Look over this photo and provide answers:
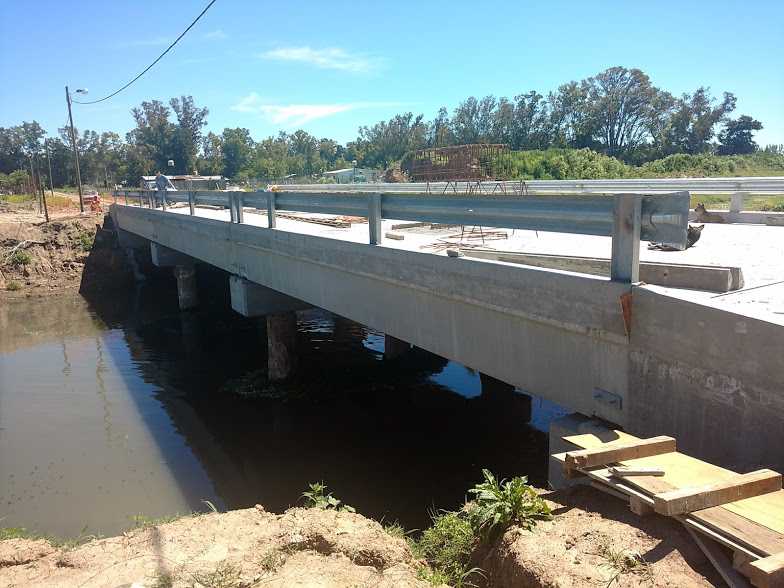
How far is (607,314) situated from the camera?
13.5 feet

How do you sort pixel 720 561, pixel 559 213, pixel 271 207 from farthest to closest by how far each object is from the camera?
pixel 271 207 → pixel 559 213 → pixel 720 561

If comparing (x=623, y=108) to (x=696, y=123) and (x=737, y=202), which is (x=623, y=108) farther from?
(x=737, y=202)

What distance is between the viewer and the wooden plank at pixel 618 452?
316cm

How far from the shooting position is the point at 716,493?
104 inches

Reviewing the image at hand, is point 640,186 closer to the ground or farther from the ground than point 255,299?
farther from the ground

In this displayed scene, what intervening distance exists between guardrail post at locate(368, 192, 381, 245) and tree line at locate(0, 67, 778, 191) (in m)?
43.5

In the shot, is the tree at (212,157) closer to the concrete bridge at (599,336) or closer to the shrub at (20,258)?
the shrub at (20,258)

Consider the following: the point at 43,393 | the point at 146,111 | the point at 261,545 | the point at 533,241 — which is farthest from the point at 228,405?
the point at 146,111

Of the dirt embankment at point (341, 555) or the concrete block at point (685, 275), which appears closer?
the dirt embankment at point (341, 555)

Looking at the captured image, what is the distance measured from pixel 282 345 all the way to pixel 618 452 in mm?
Answer: 10262

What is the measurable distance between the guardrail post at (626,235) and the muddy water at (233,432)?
4362mm

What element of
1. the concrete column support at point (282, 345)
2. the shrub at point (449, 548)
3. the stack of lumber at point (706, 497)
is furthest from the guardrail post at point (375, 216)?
the concrete column support at point (282, 345)

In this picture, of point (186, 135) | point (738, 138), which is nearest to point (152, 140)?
point (186, 135)

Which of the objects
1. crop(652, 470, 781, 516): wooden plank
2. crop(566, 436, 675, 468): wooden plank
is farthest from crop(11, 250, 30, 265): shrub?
crop(652, 470, 781, 516): wooden plank
